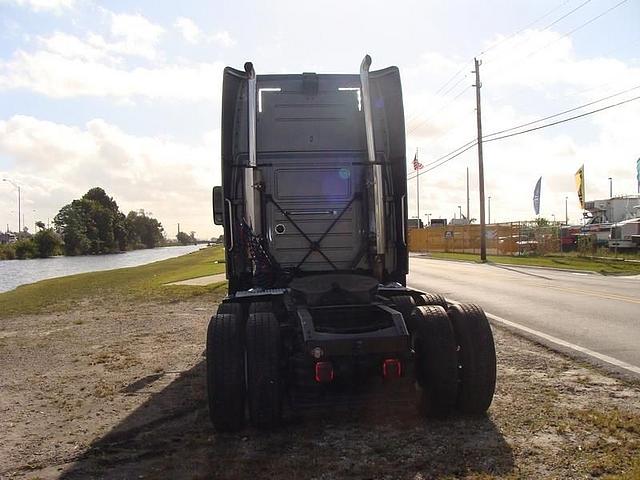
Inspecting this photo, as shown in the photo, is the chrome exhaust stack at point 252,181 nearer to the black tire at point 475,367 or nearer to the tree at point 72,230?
the black tire at point 475,367

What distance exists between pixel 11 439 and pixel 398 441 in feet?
10.7

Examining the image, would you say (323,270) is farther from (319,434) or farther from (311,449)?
(311,449)

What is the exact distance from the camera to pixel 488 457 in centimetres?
417

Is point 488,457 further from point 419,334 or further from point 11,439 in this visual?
point 11,439

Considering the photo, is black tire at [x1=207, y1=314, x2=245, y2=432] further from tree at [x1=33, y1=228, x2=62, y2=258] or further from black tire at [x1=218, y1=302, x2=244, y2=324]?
tree at [x1=33, y1=228, x2=62, y2=258]

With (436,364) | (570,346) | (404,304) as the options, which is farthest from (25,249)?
(436,364)

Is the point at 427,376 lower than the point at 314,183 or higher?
lower

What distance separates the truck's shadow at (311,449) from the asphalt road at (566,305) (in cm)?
314

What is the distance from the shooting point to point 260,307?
545 cm

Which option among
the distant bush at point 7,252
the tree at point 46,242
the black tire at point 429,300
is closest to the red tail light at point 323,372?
the black tire at point 429,300

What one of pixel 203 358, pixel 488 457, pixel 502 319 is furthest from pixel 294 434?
pixel 502 319

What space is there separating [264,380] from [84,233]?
11803cm

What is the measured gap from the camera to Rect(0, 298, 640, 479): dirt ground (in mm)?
4090

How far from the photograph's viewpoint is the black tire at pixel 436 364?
4.89 meters
